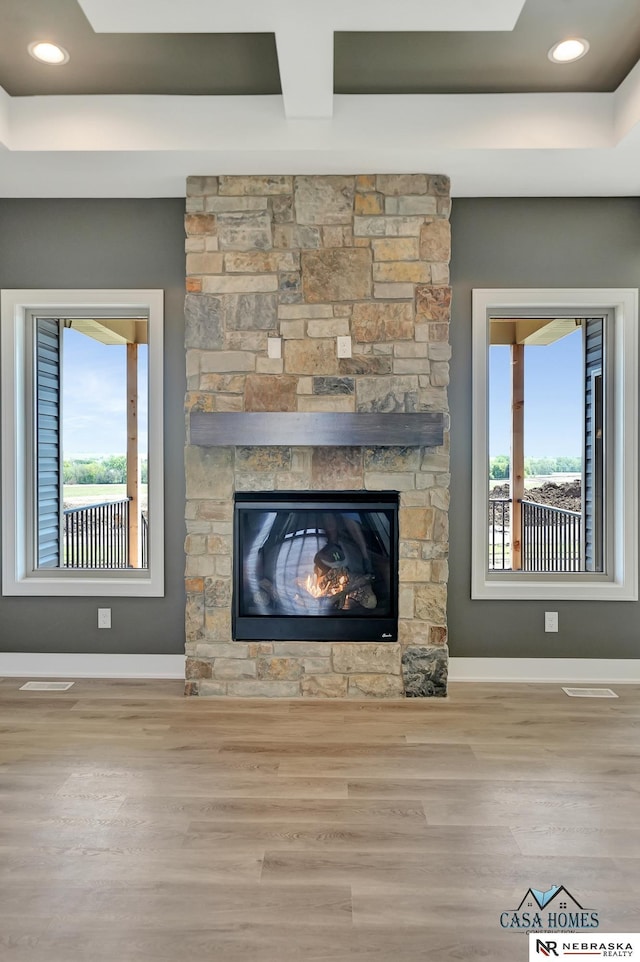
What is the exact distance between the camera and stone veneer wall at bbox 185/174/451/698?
11.2 ft

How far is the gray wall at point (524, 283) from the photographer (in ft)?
12.2

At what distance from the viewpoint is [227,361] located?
344cm

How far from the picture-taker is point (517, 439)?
3.88 metres

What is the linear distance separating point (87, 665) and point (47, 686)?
25 centimetres

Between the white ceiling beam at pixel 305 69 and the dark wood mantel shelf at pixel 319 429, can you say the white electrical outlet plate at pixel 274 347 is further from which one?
the white ceiling beam at pixel 305 69

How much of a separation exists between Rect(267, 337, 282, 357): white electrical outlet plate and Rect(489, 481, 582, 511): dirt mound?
1.72 m

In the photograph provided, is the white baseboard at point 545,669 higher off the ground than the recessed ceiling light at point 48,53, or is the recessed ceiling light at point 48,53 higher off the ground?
the recessed ceiling light at point 48,53

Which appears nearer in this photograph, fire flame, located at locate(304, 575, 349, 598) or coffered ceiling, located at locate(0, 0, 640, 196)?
coffered ceiling, located at locate(0, 0, 640, 196)

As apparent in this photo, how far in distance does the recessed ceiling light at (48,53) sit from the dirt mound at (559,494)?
3254mm

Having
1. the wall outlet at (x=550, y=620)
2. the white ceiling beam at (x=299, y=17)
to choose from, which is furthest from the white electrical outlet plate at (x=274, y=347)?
the wall outlet at (x=550, y=620)

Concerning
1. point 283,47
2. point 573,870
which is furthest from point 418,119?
point 573,870

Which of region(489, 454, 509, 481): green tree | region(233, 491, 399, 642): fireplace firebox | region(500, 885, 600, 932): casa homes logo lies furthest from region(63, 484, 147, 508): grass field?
region(500, 885, 600, 932): casa homes logo

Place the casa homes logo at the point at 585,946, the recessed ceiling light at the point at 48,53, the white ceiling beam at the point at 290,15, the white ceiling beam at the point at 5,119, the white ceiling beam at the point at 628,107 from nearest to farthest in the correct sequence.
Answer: the casa homes logo at the point at 585,946 < the white ceiling beam at the point at 290,15 < the recessed ceiling light at the point at 48,53 < the white ceiling beam at the point at 628,107 < the white ceiling beam at the point at 5,119

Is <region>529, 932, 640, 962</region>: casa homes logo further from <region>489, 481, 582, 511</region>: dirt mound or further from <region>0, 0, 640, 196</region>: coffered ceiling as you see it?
<region>0, 0, 640, 196</region>: coffered ceiling
